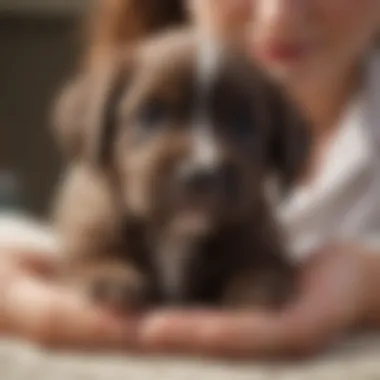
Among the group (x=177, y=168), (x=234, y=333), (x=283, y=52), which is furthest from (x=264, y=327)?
(x=283, y=52)

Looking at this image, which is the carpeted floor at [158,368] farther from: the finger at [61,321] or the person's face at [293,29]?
the person's face at [293,29]

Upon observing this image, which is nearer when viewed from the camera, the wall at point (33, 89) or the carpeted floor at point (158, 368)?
the carpeted floor at point (158, 368)

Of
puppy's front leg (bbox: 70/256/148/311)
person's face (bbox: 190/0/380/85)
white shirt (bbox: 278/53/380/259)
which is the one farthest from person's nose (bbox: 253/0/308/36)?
puppy's front leg (bbox: 70/256/148/311)

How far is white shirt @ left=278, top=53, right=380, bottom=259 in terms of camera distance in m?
0.86

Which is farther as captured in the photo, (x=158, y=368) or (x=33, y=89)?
(x=33, y=89)

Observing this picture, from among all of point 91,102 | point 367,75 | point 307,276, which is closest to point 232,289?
point 307,276

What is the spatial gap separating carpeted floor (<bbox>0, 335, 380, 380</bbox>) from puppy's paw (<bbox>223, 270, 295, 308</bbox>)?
4 centimetres

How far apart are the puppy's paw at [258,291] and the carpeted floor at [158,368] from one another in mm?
43

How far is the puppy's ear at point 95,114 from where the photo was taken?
72 centimetres

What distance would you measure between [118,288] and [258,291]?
0.10 m

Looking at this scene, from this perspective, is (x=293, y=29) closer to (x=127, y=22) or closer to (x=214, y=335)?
(x=127, y=22)

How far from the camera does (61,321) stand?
2.33 ft

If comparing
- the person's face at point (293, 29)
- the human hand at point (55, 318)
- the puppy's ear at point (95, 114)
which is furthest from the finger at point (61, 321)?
the person's face at point (293, 29)

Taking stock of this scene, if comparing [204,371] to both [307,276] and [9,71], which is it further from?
[9,71]
